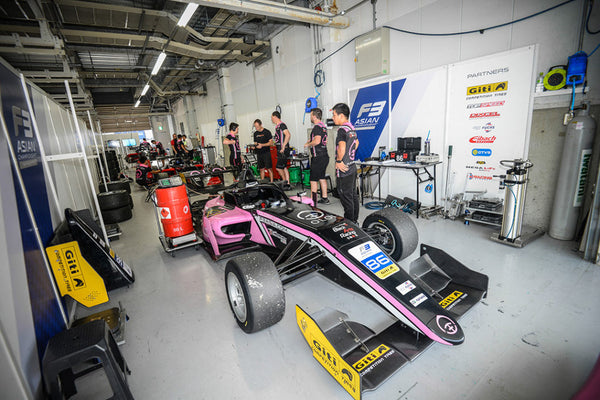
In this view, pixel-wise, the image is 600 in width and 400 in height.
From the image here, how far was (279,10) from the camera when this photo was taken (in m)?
4.88

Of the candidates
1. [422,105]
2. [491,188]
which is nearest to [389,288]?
[491,188]

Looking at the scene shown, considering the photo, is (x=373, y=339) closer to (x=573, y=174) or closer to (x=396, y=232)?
(x=396, y=232)

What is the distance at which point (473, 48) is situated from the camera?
13.5 ft

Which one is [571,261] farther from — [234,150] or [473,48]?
[234,150]

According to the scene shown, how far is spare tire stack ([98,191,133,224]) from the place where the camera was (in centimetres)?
542

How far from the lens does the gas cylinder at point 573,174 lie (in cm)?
313

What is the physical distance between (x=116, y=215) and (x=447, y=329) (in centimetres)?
605

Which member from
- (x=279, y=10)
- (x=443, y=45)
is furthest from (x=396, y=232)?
(x=279, y=10)

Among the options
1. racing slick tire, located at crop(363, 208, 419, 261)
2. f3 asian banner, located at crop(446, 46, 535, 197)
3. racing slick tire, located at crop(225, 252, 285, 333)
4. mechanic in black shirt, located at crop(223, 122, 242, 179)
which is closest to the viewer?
racing slick tire, located at crop(225, 252, 285, 333)

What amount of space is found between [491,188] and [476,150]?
0.62 meters

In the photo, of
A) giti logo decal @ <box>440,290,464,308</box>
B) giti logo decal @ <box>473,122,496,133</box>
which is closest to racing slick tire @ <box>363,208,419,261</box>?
giti logo decal @ <box>440,290,464,308</box>

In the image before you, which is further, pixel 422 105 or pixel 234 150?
pixel 234 150

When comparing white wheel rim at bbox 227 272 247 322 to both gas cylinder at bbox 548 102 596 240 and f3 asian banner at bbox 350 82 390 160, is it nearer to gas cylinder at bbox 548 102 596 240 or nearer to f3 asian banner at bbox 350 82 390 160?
gas cylinder at bbox 548 102 596 240

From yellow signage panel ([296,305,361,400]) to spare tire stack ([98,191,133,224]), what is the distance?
5165mm
